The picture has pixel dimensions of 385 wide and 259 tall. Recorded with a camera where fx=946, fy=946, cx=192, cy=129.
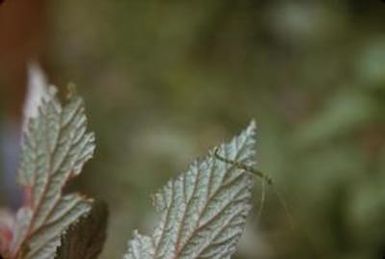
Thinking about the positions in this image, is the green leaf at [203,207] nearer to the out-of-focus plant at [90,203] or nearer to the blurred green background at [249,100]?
the out-of-focus plant at [90,203]

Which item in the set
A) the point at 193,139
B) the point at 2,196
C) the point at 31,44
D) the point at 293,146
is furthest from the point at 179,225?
the point at 31,44

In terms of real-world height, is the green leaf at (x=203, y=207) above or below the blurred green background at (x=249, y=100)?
below

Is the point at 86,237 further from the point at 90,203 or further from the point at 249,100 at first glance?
the point at 249,100


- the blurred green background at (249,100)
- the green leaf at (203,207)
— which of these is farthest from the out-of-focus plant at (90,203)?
the blurred green background at (249,100)

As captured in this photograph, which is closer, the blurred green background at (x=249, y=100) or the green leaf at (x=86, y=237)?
the green leaf at (x=86, y=237)

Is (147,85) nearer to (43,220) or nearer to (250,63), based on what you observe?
(250,63)
